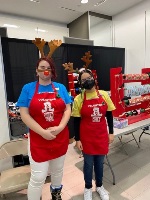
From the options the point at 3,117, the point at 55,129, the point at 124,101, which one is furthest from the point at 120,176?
the point at 3,117

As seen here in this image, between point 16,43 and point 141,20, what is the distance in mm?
2928

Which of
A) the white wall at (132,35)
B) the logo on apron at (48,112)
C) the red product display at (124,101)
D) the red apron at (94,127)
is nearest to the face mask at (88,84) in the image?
the red apron at (94,127)

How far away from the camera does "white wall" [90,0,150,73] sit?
405 centimetres

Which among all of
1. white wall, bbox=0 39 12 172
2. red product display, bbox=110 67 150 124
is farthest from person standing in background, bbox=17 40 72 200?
red product display, bbox=110 67 150 124

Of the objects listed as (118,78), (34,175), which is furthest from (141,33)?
(34,175)

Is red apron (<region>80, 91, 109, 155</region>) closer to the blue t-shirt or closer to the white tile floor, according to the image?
the blue t-shirt

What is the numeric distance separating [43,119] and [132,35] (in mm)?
3871

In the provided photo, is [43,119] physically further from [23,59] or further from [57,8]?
[57,8]

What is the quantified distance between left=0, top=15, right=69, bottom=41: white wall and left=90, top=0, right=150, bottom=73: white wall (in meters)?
0.98

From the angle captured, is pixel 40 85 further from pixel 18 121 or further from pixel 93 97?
pixel 18 121

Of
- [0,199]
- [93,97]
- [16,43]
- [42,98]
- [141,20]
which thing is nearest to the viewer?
[42,98]

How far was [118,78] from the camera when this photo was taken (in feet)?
7.55

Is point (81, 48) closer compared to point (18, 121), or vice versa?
point (18, 121)

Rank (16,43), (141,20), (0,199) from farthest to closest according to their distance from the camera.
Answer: (141,20)
(16,43)
(0,199)
